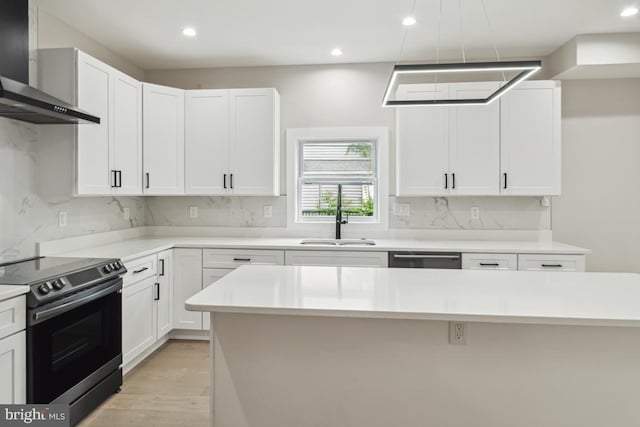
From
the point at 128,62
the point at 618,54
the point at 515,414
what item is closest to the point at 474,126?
the point at 618,54

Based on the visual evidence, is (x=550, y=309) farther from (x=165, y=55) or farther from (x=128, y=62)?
(x=128, y=62)

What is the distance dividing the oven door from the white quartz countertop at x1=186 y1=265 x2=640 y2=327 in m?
0.94

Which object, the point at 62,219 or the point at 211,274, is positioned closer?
the point at 62,219

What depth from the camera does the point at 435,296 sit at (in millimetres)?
1747

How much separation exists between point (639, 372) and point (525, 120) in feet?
8.14

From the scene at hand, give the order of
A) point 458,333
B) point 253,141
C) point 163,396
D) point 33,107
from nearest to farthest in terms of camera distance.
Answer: point 458,333 → point 33,107 → point 163,396 → point 253,141

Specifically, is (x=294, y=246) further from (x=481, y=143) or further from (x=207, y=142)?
(x=481, y=143)

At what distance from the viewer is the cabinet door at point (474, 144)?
11.7 ft

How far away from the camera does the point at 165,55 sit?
3.83 m

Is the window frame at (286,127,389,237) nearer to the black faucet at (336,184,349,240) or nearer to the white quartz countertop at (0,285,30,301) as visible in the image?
the black faucet at (336,184,349,240)

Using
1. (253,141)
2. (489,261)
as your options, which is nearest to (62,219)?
(253,141)

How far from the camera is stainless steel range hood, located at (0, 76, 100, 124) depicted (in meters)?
2.02

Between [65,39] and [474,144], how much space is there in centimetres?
357

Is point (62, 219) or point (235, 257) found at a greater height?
point (62, 219)
